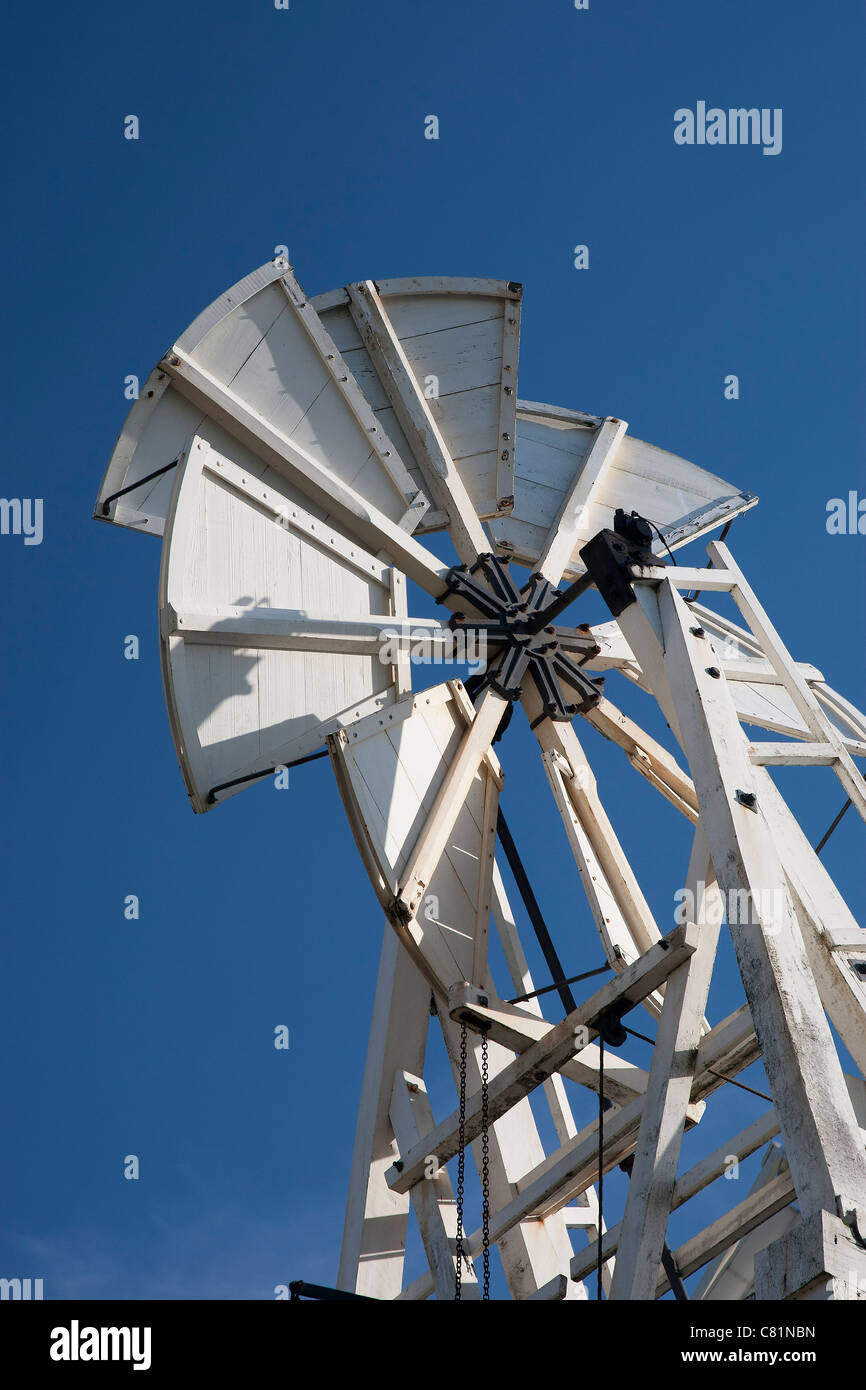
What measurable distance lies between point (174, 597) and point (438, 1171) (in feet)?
14.6

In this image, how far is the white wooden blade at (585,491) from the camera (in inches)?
570

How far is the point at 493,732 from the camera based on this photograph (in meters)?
→ 12.4

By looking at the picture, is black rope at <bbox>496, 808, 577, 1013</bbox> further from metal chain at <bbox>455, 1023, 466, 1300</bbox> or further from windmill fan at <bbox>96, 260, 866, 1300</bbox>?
metal chain at <bbox>455, 1023, 466, 1300</bbox>

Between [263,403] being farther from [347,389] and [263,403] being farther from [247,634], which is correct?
[247,634]

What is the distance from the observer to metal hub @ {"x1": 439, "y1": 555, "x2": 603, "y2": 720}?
12.9m

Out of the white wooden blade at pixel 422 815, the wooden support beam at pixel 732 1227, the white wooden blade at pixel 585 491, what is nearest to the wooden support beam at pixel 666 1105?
the wooden support beam at pixel 732 1227

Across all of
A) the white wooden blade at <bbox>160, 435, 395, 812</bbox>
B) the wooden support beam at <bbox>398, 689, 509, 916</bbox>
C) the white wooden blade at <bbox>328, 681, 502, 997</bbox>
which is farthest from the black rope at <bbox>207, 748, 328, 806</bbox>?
the wooden support beam at <bbox>398, 689, 509, 916</bbox>

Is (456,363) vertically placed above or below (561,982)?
above

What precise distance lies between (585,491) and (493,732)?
10.6 ft

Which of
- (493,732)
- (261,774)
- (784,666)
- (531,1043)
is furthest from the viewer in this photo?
(493,732)

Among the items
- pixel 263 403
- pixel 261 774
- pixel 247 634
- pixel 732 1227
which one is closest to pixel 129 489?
pixel 263 403
